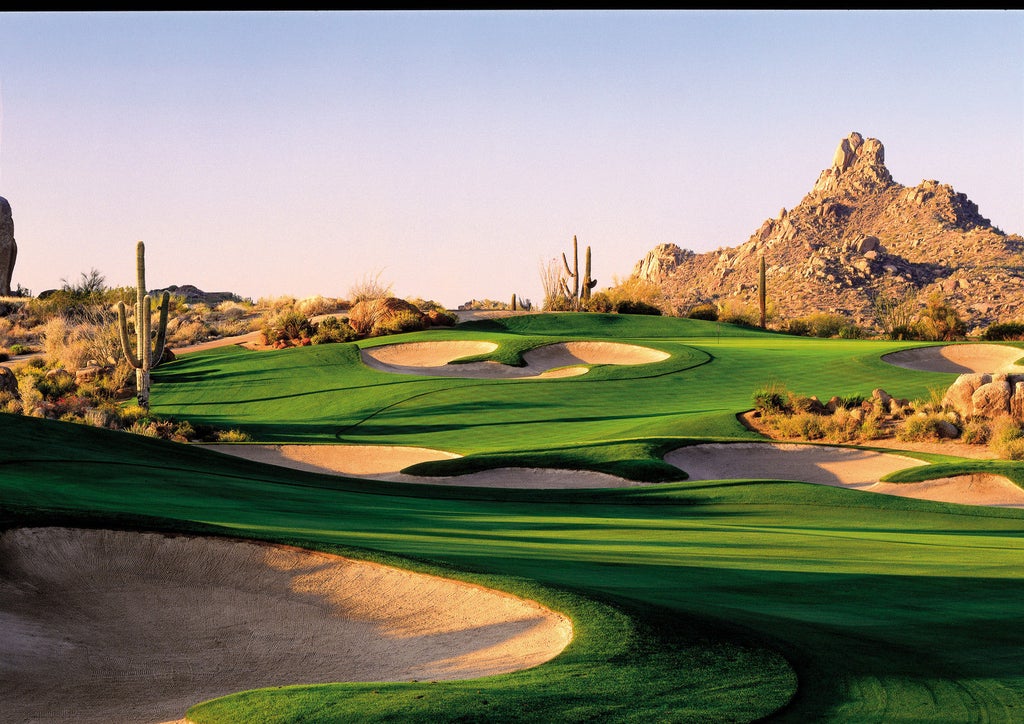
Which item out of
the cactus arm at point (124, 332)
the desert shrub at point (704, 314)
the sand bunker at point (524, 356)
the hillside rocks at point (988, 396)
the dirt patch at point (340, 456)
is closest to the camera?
the dirt patch at point (340, 456)

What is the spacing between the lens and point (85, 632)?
8.67 metres

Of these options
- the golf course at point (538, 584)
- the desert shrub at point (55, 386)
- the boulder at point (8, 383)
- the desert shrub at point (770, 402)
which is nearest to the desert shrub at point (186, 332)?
the desert shrub at point (55, 386)

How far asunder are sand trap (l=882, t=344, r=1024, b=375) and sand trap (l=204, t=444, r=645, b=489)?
20411mm

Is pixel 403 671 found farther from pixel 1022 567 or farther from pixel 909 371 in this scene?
pixel 909 371

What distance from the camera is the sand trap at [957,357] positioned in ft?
133

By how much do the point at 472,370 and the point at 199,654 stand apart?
33.7 meters

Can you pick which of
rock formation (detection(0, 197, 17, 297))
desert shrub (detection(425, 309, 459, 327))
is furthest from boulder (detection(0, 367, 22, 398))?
rock formation (detection(0, 197, 17, 297))

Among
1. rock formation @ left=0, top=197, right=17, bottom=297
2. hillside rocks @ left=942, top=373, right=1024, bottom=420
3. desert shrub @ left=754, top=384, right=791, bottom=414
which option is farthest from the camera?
rock formation @ left=0, top=197, right=17, bottom=297

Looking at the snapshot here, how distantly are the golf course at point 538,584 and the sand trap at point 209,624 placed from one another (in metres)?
0.03

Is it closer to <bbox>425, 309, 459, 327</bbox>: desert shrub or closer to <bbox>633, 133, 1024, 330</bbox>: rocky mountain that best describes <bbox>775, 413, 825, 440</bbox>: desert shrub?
<bbox>425, 309, 459, 327</bbox>: desert shrub

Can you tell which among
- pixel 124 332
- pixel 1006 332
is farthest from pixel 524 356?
pixel 1006 332

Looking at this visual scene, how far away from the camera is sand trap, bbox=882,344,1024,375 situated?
→ 40.6 m

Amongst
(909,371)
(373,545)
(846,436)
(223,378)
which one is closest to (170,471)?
(373,545)

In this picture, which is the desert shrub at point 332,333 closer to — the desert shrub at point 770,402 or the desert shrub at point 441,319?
the desert shrub at point 441,319
